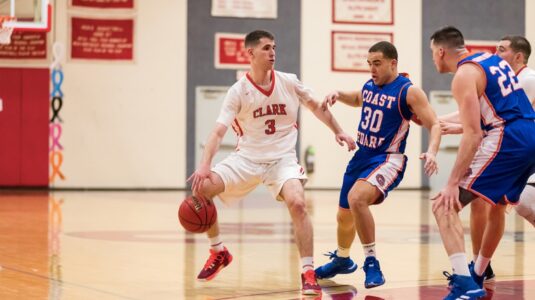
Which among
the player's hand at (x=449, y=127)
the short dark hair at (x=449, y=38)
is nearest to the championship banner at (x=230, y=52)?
the player's hand at (x=449, y=127)

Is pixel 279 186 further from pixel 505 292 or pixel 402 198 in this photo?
pixel 402 198

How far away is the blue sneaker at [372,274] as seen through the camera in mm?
6723

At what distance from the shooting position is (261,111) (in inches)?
291

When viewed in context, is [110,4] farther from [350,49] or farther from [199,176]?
[199,176]

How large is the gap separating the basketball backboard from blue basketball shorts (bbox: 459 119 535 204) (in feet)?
37.3

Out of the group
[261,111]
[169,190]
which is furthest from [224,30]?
[261,111]

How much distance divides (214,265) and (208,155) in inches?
38.5

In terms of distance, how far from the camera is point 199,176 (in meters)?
7.06

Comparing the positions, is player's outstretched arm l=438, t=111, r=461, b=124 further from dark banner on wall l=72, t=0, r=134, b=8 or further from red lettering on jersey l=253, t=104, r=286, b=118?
dark banner on wall l=72, t=0, r=134, b=8

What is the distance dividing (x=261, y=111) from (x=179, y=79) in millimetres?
12945

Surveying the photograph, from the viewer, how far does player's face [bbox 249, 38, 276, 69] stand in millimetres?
7281

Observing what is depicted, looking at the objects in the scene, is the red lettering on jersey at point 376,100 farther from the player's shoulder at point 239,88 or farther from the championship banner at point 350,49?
the championship banner at point 350,49

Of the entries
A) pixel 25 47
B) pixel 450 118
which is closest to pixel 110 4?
pixel 25 47

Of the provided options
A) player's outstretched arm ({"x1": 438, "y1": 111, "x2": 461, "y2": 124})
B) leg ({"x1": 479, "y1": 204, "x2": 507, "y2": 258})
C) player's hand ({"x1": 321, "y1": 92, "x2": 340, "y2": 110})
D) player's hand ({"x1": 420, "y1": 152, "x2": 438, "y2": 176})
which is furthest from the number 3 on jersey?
leg ({"x1": 479, "y1": 204, "x2": 507, "y2": 258})
